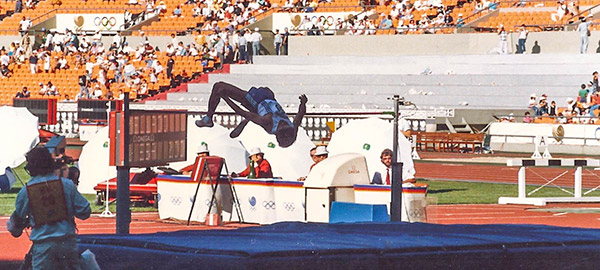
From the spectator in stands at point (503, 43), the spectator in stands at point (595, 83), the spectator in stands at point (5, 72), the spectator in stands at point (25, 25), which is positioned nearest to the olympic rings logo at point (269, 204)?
the spectator in stands at point (595, 83)

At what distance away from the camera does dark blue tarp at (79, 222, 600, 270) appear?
8.29 meters

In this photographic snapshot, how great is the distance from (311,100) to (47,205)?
3297 centimetres

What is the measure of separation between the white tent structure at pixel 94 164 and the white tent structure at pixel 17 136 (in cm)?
169

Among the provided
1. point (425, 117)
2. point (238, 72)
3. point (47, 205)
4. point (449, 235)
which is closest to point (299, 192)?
point (449, 235)

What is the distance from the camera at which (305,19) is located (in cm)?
4722

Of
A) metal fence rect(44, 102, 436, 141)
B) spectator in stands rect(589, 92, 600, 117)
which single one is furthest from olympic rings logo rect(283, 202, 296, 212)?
spectator in stands rect(589, 92, 600, 117)

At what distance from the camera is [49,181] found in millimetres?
8414

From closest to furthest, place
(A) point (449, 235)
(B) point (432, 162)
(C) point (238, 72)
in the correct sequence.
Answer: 1. (A) point (449, 235)
2. (B) point (432, 162)
3. (C) point (238, 72)

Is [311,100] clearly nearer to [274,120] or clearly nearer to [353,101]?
[353,101]

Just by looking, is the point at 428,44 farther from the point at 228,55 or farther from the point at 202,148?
the point at 202,148

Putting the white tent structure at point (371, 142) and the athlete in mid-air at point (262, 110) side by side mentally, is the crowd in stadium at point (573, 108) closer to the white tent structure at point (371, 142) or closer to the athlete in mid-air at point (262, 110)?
the white tent structure at point (371, 142)

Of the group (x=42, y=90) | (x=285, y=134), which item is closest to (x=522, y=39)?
(x=42, y=90)

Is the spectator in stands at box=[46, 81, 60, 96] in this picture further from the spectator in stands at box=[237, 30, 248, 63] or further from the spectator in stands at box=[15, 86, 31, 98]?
the spectator in stands at box=[237, 30, 248, 63]

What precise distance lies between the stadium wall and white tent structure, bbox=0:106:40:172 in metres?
24.6
